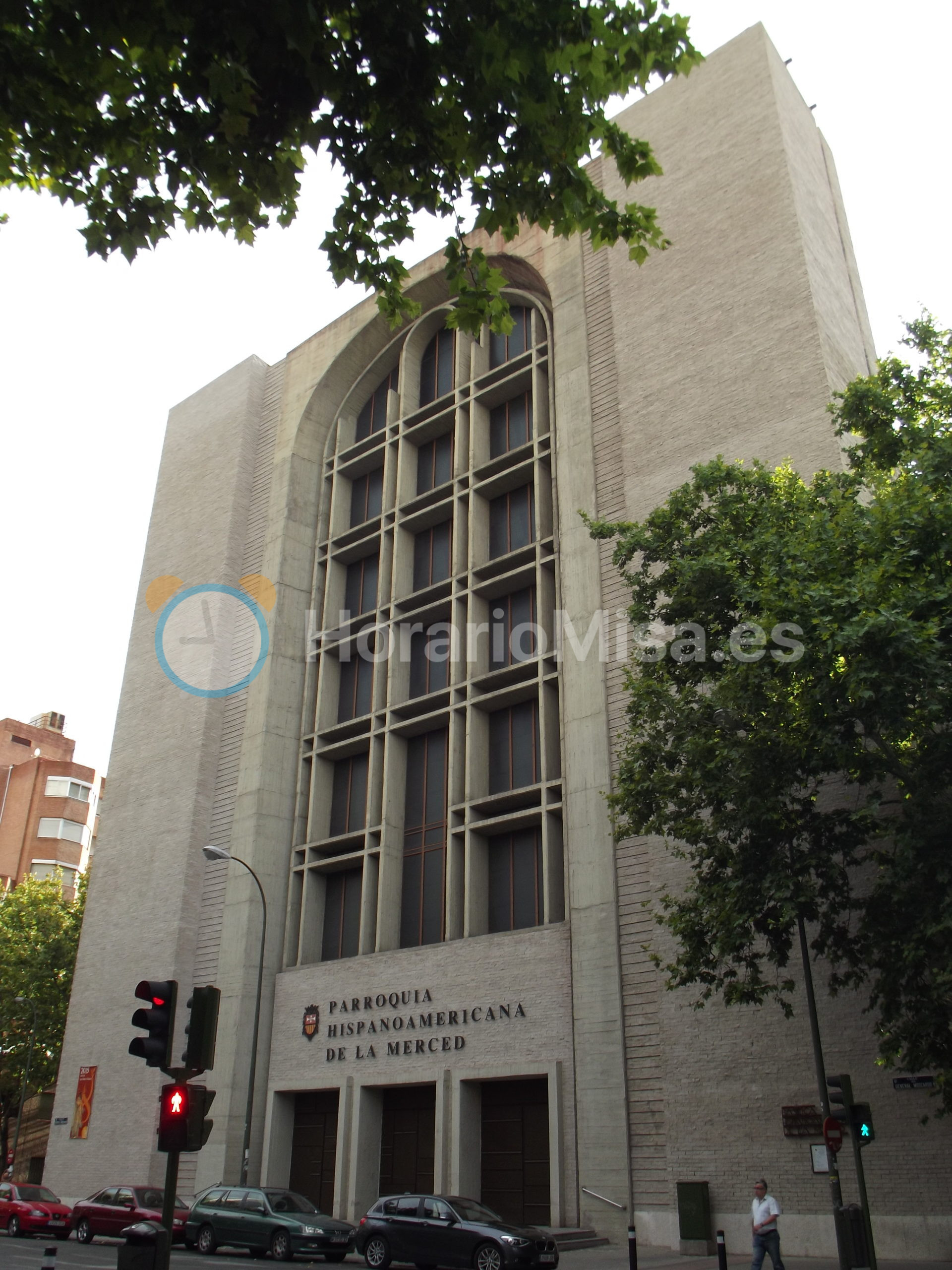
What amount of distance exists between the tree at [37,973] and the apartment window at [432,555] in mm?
20894

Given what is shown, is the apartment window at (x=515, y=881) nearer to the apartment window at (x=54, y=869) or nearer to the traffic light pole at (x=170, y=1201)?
the traffic light pole at (x=170, y=1201)

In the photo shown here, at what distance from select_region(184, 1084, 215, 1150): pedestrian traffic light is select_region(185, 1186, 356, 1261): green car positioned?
467 inches

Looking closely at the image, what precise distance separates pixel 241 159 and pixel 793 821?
455 inches

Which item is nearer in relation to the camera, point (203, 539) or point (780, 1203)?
→ point (780, 1203)

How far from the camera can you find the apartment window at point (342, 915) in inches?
1099

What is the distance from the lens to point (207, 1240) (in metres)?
20.4

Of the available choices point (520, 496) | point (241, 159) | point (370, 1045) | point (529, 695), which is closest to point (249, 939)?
point (370, 1045)

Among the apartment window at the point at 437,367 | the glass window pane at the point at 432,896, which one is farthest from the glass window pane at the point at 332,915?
the apartment window at the point at 437,367

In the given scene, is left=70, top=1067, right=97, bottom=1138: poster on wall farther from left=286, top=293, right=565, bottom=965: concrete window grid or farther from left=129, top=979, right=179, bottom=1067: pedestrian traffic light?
left=129, top=979, right=179, bottom=1067: pedestrian traffic light

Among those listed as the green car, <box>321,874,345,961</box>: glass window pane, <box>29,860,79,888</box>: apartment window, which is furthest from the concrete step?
<box>29,860,79,888</box>: apartment window

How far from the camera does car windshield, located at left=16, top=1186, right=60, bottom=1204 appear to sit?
26469 millimetres

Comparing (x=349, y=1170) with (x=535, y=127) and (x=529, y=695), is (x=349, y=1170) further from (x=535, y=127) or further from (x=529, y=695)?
(x=535, y=127)

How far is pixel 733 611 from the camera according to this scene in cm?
1747

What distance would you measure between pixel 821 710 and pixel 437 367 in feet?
76.1
